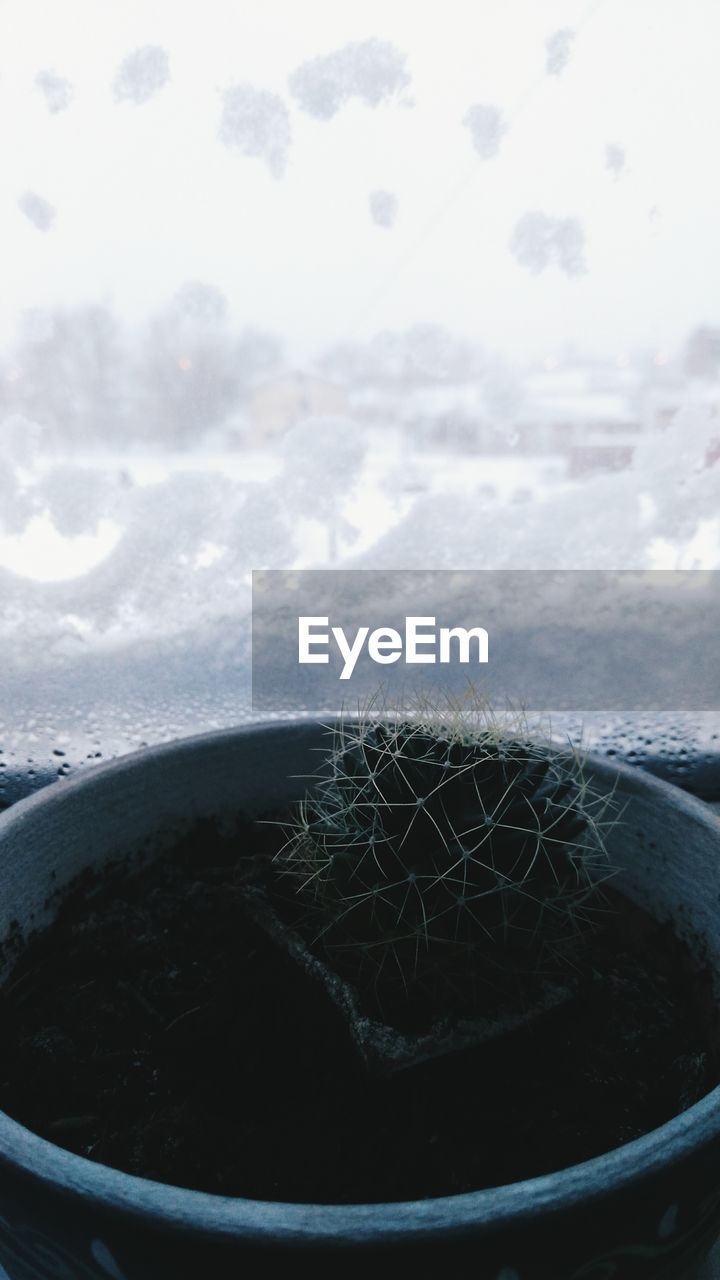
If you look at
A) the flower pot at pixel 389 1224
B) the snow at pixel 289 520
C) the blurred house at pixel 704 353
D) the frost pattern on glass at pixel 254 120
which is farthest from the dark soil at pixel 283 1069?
the frost pattern on glass at pixel 254 120

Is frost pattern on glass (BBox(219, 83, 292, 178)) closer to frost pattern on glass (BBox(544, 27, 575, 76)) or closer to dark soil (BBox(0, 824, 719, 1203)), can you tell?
frost pattern on glass (BBox(544, 27, 575, 76))

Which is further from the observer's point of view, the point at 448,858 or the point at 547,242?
the point at 547,242

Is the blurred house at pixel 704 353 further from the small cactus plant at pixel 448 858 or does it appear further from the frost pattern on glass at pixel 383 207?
the small cactus plant at pixel 448 858

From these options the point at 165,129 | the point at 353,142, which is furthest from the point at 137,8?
the point at 353,142

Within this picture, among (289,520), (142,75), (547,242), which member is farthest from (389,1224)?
(142,75)

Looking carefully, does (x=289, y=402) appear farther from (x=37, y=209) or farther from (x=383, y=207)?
(x=37, y=209)

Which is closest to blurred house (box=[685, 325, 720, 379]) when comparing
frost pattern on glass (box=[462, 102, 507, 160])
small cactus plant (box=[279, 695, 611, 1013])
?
frost pattern on glass (box=[462, 102, 507, 160])
